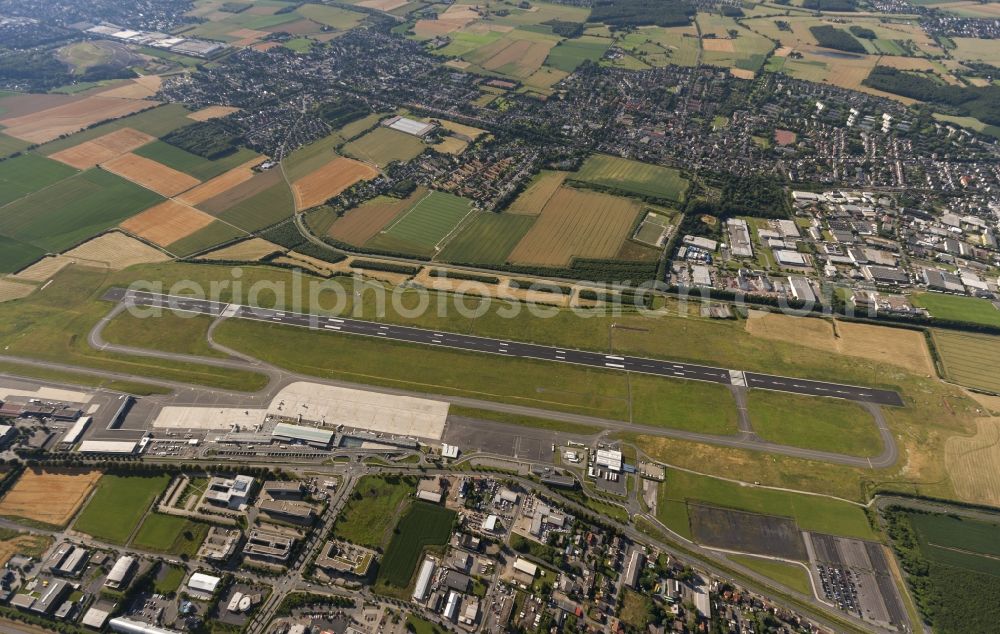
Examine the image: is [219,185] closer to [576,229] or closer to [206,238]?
[206,238]

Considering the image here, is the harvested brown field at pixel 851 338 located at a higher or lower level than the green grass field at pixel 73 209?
higher

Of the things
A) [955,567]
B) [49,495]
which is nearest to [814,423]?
[955,567]

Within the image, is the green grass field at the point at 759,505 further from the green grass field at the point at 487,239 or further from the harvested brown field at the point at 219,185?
the harvested brown field at the point at 219,185

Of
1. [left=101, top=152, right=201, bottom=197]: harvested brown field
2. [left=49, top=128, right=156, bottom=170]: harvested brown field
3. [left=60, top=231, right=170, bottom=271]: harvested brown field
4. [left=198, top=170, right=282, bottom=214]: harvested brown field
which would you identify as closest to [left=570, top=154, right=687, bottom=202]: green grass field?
[left=198, top=170, right=282, bottom=214]: harvested brown field

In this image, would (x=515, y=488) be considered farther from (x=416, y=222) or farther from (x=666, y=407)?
(x=416, y=222)

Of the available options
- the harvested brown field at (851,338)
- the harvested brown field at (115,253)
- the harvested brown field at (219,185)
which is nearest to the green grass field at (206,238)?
the harvested brown field at (115,253)

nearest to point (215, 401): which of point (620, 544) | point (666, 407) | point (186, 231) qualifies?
point (186, 231)
